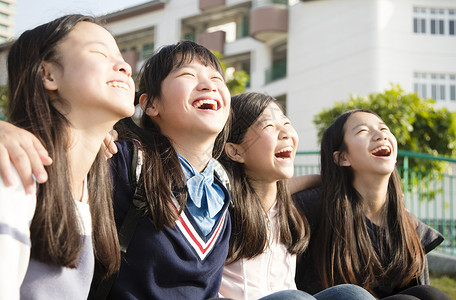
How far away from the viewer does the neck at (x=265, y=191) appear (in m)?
2.57

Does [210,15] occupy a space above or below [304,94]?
above

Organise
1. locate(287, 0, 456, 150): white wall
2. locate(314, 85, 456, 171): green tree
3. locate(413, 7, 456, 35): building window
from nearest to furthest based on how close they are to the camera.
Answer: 1. locate(314, 85, 456, 171): green tree
2. locate(287, 0, 456, 150): white wall
3. locate(413, 7, 456, 35): building window

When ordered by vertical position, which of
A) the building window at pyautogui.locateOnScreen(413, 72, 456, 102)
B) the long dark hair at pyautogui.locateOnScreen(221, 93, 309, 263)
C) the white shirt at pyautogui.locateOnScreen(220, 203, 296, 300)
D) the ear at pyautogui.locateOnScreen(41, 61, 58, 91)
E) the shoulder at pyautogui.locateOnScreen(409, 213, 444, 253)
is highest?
the building window at pyautogui.locateOnScreen(413, 72, 456, 102)

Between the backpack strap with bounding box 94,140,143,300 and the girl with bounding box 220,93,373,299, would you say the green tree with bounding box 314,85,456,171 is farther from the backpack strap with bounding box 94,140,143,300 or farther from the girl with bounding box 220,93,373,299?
the backpack strap with bounding box 94,140,143,300

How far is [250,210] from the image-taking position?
2369mm

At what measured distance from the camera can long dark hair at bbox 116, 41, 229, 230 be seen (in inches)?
74.0

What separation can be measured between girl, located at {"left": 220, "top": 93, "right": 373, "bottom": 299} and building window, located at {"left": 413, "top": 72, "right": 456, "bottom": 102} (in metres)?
15.7

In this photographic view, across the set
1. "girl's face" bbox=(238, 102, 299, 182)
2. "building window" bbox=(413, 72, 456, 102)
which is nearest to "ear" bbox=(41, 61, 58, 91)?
"girl's face" bbox=(238, 102, 299, 182)

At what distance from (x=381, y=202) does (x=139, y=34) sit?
21459mm

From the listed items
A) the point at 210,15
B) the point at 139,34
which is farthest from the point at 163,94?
the point at 139,34

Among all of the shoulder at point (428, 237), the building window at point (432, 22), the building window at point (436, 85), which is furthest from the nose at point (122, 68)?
the building window at point (432, 22)

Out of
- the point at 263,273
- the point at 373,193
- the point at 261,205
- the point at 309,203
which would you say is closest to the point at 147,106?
the point at 261,205

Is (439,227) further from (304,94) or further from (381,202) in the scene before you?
(304,94)

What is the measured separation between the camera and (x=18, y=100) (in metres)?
1.59
